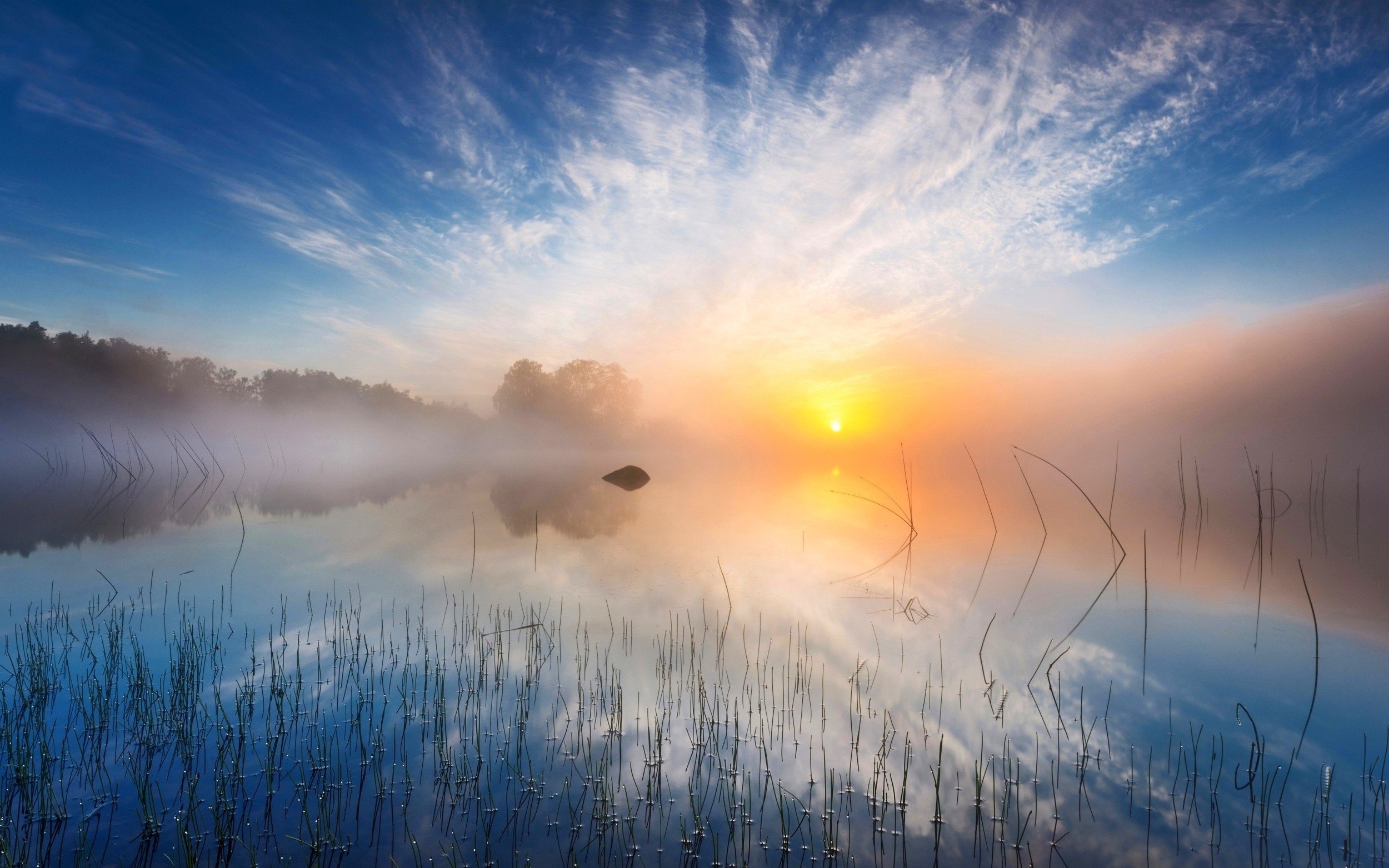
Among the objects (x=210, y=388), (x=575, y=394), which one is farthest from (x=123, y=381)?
(x=575, y=394)

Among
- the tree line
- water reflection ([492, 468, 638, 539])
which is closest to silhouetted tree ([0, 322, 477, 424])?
the tree line

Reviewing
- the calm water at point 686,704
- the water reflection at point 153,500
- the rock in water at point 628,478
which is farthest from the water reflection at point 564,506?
the water reflection at point 153,500

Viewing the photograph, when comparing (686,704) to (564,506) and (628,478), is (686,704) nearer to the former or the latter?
(564,506)

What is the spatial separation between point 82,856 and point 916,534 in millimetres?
19180

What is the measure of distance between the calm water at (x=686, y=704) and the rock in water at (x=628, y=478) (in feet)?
80.6

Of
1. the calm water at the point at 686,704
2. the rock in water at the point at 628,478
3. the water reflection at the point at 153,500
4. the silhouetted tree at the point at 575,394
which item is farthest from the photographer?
the silhouetted tree at the point at 575,394

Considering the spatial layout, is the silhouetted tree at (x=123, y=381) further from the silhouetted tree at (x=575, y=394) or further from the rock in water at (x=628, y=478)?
the rock in water at (x=628, y=478)

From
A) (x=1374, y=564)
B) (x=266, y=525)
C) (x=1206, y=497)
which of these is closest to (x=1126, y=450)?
(x=1206, y=497)

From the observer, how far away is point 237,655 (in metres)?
7.64

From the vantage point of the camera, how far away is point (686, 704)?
6398 millimetres

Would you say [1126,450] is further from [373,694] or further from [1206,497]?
[373,694]

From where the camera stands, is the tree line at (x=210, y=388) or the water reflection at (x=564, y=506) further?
the tree line at (x=210, y=388)

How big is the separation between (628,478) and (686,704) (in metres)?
37.0

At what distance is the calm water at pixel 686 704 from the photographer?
432 cm
